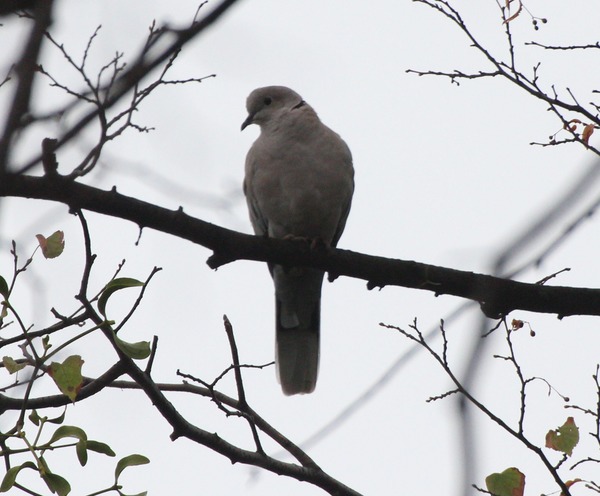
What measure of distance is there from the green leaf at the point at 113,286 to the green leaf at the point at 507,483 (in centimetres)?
119

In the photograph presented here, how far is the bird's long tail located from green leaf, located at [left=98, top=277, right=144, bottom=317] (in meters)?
2.58

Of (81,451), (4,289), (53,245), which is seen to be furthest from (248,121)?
(81,451)

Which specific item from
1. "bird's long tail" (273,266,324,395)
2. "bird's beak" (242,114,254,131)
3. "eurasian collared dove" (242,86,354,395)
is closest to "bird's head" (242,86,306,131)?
"bird's beak" (242,114,254,131)

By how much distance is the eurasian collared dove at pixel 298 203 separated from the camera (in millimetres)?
4883

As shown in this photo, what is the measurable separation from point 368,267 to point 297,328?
1.92 m

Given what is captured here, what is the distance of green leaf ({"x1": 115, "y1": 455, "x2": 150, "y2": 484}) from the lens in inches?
95.6

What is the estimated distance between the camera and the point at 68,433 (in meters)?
2.43

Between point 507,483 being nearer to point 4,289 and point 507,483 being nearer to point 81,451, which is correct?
point 81,451

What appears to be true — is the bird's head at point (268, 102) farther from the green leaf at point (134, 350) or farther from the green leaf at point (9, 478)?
the green leaf at point (9, 478)

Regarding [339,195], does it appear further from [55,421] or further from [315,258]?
[55,421]

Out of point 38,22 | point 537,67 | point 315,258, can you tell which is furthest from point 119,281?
point 537,67

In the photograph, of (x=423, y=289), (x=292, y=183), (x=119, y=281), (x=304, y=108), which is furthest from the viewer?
(x=304, y=108)

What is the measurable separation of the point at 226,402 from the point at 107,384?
417 mm

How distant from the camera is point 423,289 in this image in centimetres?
346
